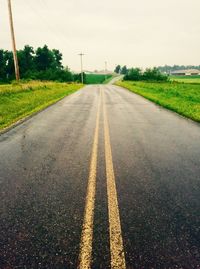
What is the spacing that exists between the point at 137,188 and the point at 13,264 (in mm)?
2505

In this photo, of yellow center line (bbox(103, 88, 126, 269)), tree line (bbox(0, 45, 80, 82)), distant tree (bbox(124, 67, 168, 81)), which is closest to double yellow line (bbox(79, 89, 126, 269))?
yellow center line (bbox(103, 88, 126, 269))

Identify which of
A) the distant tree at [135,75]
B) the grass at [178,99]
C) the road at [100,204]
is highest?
the distant tree at [135,75]

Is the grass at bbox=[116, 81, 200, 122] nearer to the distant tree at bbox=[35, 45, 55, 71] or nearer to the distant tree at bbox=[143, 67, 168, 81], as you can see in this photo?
the distant tree at bbox=[143, 67, 168, 81]

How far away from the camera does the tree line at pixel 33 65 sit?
8244cm

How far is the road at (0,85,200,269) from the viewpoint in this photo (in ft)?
9.18

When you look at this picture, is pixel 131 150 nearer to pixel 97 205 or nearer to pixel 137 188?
pixel 137 188

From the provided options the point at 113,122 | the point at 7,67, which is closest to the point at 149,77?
the point at 7,67

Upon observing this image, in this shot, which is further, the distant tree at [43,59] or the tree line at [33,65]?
Answer: the distant tree at [43,59]

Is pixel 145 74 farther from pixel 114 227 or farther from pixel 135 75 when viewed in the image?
pixel 114 227

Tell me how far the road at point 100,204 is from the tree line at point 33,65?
75.8 metres

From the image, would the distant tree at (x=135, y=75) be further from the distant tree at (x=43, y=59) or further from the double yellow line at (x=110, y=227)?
the double yellow line at (x=110, y=227)

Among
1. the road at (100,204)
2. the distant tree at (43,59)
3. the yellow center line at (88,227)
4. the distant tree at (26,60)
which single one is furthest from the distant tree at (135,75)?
the yellow center line at (88,227)

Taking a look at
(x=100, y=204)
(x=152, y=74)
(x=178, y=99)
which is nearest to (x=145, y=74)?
(x=152, y=74)

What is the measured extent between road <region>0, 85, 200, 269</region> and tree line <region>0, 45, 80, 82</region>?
75.8 meters
